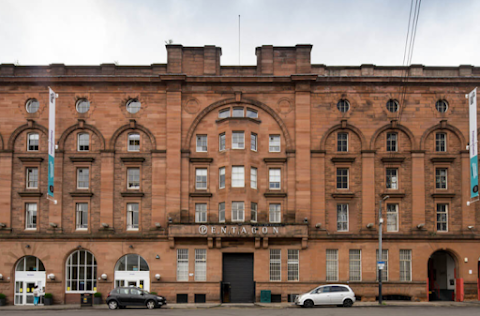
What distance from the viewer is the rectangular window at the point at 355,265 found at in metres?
41.5

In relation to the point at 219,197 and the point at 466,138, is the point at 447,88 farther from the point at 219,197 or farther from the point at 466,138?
the point at 219,197

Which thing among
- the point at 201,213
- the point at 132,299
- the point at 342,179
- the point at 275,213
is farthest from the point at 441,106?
the point at 132,299

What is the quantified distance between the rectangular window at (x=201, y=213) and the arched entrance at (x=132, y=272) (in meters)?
5.42

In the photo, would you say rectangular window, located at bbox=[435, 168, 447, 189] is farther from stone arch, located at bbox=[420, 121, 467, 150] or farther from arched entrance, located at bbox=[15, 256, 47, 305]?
arched entrance, located at bbox=[15, 256, 47, 305]

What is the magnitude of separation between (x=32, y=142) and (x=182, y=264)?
15833 millimetres

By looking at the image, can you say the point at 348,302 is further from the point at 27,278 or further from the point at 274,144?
the point at 27,278

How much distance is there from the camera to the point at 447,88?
142 feet

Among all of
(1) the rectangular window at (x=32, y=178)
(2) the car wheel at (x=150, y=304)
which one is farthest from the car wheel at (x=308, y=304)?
(1) the rectangular window at (x=32, y=178)

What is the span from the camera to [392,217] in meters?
42.4

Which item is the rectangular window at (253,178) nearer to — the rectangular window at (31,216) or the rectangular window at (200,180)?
the rectangular window at (200,180)

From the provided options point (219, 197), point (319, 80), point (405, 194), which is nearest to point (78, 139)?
point (219, 197)

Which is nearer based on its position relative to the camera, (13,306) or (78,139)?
(13,306)

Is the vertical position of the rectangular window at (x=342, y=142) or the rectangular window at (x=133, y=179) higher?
the rectangular window at (x=342, y=142)

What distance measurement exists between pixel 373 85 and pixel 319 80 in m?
4.49
